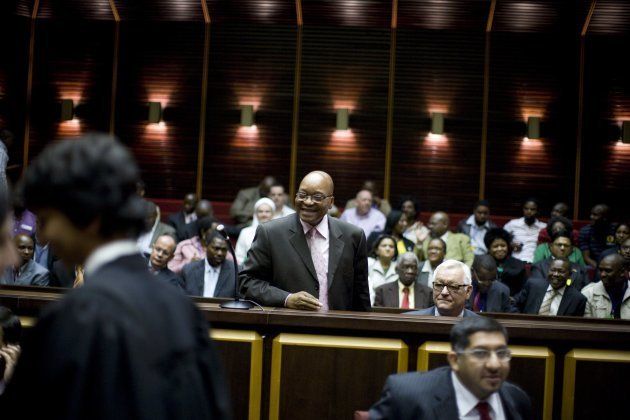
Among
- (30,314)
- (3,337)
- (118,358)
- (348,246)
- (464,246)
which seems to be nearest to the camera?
(118,358)

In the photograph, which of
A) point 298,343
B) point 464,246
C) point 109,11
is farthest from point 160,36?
point 298,343

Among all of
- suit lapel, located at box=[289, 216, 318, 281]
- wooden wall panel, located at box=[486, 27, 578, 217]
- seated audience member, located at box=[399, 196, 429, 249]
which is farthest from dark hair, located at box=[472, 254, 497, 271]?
wooden wall panel, located at box=[486, 27, 578, 217]

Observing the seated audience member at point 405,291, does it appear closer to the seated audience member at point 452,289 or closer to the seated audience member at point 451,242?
the seated audience member at point 451,242

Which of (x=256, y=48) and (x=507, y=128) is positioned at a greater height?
(x=256, y=48)

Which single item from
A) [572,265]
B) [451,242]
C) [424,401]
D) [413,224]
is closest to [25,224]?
[451,242]

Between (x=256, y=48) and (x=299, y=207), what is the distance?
7325mm

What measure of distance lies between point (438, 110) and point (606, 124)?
2199 mm

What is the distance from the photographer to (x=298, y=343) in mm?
3605

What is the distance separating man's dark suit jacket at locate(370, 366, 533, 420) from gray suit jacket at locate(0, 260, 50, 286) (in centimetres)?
364

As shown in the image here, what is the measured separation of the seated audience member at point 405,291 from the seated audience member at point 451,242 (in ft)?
5.51

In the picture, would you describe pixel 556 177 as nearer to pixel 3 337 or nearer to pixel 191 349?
pixel 3 337

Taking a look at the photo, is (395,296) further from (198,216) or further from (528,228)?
(528,228)

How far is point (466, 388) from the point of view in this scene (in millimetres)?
2783

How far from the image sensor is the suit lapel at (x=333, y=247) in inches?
162
